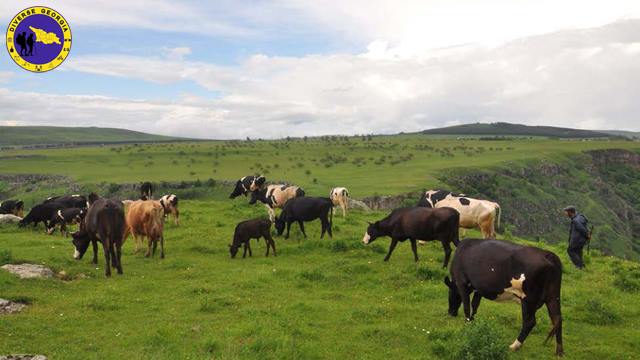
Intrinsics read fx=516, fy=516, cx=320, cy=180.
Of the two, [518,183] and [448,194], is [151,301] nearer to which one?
[448,194]

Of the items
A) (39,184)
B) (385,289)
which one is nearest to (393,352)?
(385,289)

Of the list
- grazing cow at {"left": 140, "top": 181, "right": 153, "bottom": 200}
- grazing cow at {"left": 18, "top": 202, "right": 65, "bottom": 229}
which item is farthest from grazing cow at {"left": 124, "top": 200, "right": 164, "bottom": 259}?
grazing cow at {"left": 140, "top": 181, "right": 153, "bottom": 200}

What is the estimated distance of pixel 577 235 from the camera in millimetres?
19344

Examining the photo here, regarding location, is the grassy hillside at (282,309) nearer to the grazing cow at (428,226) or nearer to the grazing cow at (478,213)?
the grazing cow at (428,226)

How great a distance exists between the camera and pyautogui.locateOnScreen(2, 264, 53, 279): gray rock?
15992 millimetres

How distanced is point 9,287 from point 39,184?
76.8 m

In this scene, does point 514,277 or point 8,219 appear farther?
point 8,219

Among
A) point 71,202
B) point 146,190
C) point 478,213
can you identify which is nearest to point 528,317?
point 478,213

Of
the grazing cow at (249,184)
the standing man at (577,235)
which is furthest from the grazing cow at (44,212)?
the standing man at (577,235)

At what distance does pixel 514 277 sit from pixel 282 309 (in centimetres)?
609

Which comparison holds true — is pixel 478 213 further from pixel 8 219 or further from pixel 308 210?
pixel 8 219

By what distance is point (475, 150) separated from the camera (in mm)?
119375

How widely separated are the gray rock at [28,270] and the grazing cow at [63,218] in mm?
8545

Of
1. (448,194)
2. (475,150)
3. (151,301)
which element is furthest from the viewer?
(475,150)
